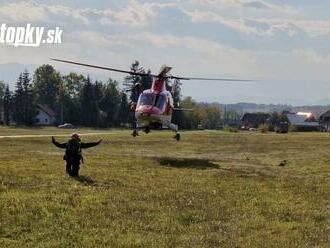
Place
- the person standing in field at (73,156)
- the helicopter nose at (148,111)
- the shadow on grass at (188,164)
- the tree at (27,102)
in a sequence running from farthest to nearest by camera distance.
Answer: the tree at (27,102)
the helicopter nose at (148,111)
the shadow on grass at (188,164)
the person standing in field at (73,156)

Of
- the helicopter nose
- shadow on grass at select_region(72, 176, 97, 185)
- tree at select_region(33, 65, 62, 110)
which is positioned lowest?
shadow on grass at select_region(72, 176, 97, 185)

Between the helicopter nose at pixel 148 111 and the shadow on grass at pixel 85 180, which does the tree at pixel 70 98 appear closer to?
the helicopter nose at pixel 148 111

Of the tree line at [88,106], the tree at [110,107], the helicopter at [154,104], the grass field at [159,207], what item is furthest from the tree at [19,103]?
the grass field at [159,207]

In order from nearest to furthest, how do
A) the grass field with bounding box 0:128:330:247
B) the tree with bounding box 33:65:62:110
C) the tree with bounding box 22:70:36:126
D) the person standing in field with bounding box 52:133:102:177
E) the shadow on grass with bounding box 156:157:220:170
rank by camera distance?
the grass field with bounding box 0:128:330:247, the person standing in field with bounding box 52:133:102:177, the shadow on grass with bounding box 156:157:220:170, the tree with bounding box 22:70:36:126, the tree with bounding box 33:65:62:110

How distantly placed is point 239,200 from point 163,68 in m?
22.3

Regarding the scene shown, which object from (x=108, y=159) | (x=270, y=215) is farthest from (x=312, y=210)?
(x=108, y=159)

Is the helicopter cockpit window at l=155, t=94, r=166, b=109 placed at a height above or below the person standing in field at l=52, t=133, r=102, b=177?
above

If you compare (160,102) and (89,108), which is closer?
(160,102)

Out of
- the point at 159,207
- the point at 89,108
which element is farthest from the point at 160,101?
the point at 89,108

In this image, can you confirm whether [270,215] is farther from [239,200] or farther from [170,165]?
[170,165]

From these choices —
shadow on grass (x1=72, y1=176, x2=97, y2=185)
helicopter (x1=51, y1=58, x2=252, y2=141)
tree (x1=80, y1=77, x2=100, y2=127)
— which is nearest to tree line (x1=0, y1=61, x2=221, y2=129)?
tree (x1=80, y1=77, x2=100, y2=127)

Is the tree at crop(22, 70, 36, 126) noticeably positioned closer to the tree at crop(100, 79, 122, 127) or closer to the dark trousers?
the tree at crop(100, 79, 122, 127)

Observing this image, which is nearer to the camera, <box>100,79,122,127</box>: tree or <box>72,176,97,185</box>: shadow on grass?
<box>72,176,97,185</box>: shadow on grass

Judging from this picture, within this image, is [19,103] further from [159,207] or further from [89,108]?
[159,207]
